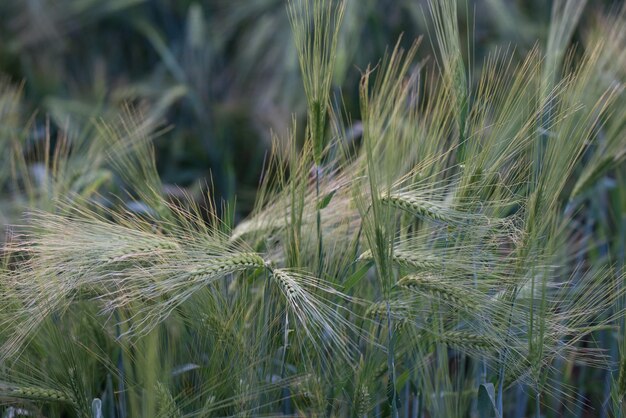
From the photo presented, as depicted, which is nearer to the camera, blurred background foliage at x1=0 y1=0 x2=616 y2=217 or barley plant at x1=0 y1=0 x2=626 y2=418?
barley plant at x1=0 y1=0 x2=626 y2=418

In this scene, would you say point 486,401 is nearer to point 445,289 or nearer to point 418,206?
point 445,289

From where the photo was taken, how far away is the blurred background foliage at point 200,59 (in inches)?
101

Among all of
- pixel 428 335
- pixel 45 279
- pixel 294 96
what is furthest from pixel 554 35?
pixel 294 96

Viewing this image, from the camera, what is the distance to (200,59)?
2.78m

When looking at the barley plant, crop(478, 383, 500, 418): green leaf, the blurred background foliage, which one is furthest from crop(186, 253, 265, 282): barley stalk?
the blurred background foliage

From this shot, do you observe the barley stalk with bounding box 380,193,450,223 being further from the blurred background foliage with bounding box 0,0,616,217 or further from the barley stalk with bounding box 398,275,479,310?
the blurred background foliage with bounding box 0,0,616,217

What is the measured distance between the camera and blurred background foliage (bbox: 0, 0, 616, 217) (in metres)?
2.55

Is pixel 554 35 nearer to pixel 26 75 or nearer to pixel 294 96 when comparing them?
pixel 294 96

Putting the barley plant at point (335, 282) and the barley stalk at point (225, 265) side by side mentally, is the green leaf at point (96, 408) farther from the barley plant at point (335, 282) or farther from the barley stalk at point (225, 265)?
the barley stalk at point (225, 265)

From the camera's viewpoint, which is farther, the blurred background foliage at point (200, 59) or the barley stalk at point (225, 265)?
the blurred background foliage at point (200, 59)

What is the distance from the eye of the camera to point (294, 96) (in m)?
2.69

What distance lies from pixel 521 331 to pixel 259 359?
1.18 feet

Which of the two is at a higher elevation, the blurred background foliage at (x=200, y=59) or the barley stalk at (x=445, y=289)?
the blurred background foliage at (x=200, y=59)

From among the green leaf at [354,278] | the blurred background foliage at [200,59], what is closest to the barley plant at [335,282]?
the green leaf at [354,278]
